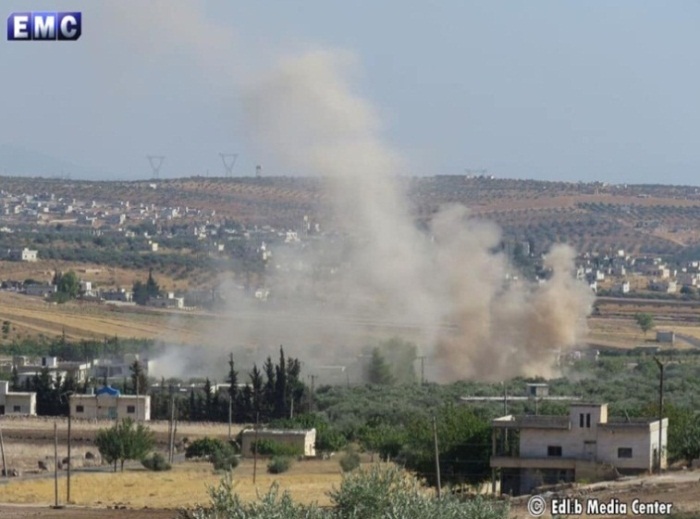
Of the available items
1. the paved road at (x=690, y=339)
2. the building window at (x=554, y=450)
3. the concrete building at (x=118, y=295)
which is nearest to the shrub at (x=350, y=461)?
the building window at (x=554, y=450)

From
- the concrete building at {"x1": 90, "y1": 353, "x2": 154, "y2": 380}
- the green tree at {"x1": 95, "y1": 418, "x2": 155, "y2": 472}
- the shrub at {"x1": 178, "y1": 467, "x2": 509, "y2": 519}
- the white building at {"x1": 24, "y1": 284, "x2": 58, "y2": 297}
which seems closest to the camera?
the shrub at {"x1": 178, "y1": 467, "x2": 509, "y2": 519}

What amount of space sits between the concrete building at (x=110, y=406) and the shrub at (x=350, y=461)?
13684mm

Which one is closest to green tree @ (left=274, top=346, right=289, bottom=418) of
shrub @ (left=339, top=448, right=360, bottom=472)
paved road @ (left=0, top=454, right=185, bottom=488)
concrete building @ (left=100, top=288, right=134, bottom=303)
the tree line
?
the tree line

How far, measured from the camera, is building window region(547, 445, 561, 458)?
50.6m

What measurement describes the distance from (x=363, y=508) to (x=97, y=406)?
44040 mm

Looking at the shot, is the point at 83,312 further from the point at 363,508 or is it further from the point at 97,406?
the point at 363,508

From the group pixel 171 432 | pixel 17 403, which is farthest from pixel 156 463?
pixel 17 403

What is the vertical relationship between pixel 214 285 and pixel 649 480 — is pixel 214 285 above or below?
above

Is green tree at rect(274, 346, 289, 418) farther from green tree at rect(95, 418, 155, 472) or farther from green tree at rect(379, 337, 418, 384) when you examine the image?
green tree at rect(95, 418, 155, 472)

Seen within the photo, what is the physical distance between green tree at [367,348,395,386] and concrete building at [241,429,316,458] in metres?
18.3

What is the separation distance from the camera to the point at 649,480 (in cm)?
4697

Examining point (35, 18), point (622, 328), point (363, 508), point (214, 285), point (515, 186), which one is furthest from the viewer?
point (515, 186)

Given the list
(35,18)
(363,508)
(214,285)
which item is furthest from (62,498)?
(214,285)

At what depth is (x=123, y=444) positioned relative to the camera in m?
62.5
